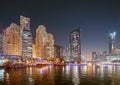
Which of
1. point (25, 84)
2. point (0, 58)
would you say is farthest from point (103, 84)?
point (0, 58)

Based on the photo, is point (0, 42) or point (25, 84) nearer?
point (25, 84)

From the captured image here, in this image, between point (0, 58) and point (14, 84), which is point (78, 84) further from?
point (0, 58)

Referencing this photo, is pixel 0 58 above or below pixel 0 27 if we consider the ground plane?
below

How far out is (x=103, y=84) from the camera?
46.7 m

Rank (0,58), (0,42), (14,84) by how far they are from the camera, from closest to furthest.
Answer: (14,84)
(0,58)
(0,42)

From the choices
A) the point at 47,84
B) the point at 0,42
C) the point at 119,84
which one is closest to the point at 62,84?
the point at 47,84

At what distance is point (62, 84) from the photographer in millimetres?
46469

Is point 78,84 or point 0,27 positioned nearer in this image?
point 78,84

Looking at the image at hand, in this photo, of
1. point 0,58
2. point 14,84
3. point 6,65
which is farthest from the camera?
point 0,58

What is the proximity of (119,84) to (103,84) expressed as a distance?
2.64 metres

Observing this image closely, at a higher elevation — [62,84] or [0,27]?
[0,27]

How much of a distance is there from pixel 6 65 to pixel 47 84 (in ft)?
341

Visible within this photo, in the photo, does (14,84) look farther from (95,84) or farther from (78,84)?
(95,84)

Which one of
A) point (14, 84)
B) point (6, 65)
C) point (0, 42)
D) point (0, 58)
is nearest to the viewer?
point (14, 84)
